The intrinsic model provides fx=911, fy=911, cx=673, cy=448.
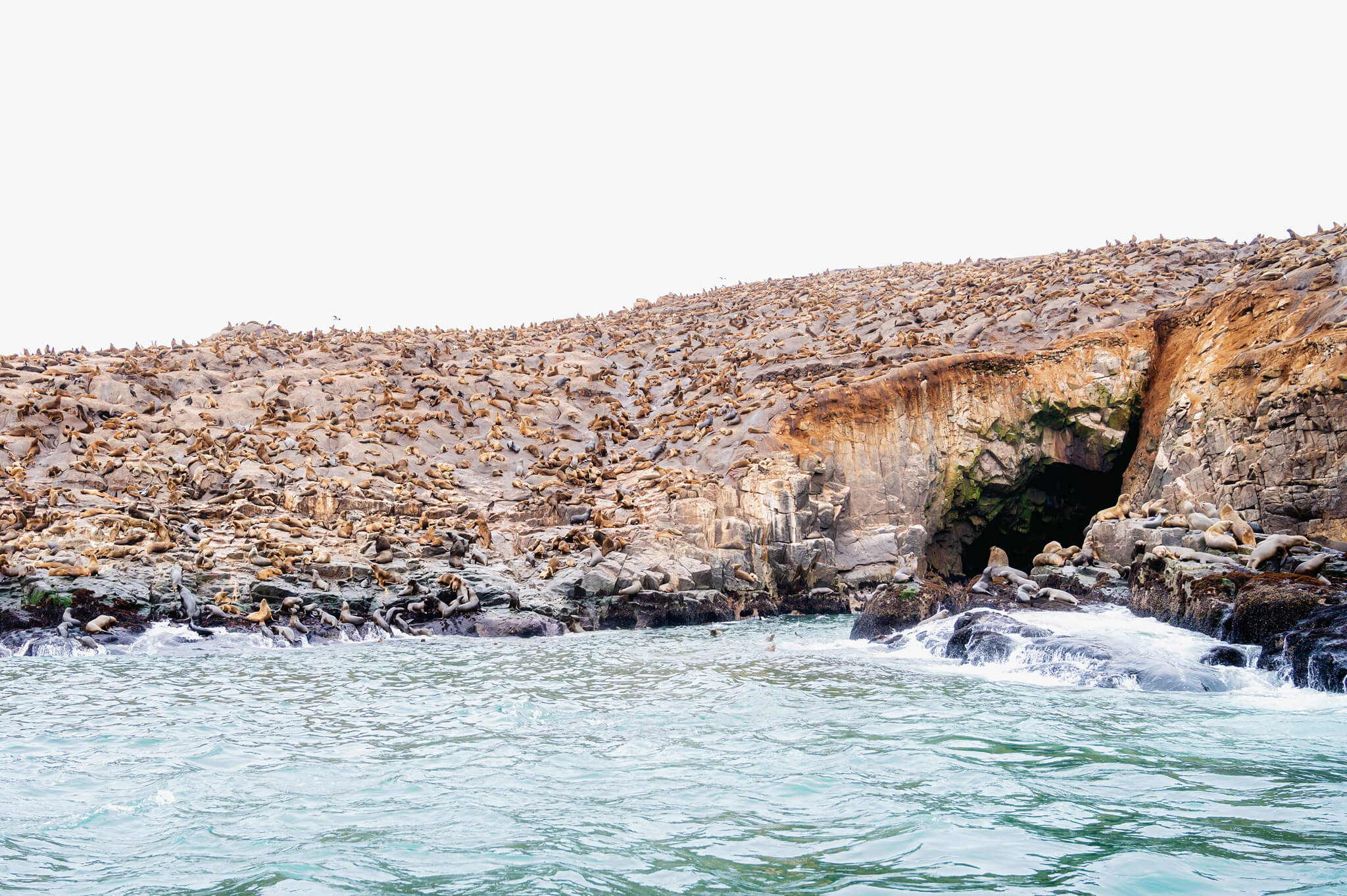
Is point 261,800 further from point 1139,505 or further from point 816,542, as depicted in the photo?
point 1139,505

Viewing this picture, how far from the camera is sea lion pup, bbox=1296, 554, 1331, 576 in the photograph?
43.9 ft

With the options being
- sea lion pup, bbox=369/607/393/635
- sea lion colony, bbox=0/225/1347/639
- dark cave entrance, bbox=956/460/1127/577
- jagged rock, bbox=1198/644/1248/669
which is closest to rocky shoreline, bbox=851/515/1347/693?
jagged rock, bbox=1198/644/1248/669

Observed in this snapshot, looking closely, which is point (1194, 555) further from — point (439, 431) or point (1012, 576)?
point (439, 431)

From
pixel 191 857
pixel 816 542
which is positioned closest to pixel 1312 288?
pixel 816 542

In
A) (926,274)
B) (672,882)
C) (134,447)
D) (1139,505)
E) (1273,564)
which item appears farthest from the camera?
(926,274)

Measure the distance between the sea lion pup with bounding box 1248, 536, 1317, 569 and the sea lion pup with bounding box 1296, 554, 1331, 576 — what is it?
89 centimetres

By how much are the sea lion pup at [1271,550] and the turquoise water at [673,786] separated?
14.4 ft

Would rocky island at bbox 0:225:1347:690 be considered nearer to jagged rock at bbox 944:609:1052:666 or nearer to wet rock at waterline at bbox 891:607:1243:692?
jagged rock at bbox 944:609:1052:666

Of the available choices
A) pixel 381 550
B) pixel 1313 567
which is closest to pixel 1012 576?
pixel 1313 567

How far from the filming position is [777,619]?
21.8 metres

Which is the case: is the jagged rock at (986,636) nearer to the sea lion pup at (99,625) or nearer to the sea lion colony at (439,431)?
the sea lion colony at (439,431)

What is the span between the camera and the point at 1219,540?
52.4 ft

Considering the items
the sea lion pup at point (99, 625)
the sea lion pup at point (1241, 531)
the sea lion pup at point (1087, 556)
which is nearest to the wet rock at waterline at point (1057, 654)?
the sea lion pup at point (1241, 531)

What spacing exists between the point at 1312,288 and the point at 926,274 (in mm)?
24575
